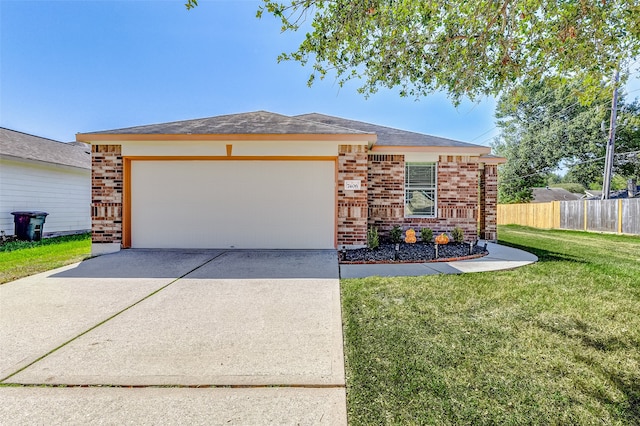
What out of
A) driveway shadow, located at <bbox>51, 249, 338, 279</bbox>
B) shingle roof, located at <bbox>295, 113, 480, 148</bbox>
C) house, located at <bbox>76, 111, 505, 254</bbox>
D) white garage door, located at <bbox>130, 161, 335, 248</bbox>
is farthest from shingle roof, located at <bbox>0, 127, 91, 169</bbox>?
shingle roof, located at <bbox>295, 113, 480, 148</bbox>

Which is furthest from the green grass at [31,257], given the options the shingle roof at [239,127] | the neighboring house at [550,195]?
the neighboring house at [550,195]

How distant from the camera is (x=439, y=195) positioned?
8812 millimetres

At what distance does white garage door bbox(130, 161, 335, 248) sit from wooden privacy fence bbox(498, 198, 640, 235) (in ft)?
48.4

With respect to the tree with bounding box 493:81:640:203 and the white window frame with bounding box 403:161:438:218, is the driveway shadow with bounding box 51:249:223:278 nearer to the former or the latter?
the white window frame with bounding box 403:161:438:218

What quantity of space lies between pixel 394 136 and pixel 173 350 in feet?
28.4

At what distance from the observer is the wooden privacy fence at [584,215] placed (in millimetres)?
13805

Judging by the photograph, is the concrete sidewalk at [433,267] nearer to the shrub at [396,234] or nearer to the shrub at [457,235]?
the shrub at [457,235]

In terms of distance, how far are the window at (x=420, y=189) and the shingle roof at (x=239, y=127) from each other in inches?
82.5

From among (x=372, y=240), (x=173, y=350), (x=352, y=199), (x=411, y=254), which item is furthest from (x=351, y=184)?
(x=173, y=350)

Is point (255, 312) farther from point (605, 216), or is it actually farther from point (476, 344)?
point (605, 216)

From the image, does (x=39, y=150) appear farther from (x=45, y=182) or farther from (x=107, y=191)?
(x=107, y=191)

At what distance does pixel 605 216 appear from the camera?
601 inches

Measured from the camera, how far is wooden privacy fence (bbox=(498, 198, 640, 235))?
13.8 metres

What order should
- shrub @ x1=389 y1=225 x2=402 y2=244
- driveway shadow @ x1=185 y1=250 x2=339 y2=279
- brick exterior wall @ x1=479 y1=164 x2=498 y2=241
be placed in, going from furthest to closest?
brick exterior wall @ x1=479 y1=164 x2=498 y2=241
shrub @ x1=389 y1=225 x2=402 y2=244
driveway shadow @ x1=185 y1=250 x2=339 y2=279
